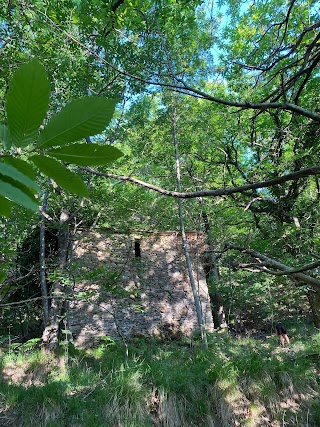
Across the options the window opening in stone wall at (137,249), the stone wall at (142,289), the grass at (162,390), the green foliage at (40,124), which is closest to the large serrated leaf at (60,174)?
the green foliage at (40,124)

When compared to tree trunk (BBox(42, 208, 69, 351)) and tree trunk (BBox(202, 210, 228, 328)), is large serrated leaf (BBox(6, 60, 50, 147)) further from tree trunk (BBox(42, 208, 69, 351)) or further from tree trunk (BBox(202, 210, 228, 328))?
tree trunk (BBox(202, 210, 228, 328))

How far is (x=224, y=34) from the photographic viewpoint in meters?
4.01

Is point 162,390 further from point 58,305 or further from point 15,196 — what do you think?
point 15,196

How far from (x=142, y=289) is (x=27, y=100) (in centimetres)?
753

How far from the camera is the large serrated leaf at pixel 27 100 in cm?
29

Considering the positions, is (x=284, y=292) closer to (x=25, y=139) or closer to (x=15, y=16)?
(x=15, y=16)

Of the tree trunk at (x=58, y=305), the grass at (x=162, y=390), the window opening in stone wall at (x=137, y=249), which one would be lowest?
the grass at (x=162, y=390)

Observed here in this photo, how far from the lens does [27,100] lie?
296 millimetres

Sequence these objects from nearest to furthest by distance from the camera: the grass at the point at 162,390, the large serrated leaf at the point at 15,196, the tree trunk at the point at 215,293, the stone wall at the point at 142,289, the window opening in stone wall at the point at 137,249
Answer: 1. the large serrated leaf at the point at 15,196
2. the grass at the point at 162,390
3. the stone wall at the point at 142,289
4. the window opening in stone wall at the point at 137,249
5. the tree trunk at the point at 215,293

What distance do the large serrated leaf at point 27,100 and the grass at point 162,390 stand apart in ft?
12.9

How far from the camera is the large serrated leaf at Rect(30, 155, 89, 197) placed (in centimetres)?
32

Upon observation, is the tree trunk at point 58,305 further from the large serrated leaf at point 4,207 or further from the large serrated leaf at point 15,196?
the large serrated leaf at point 15,196

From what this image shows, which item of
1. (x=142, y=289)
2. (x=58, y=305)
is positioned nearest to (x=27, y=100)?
(x=58, y=305)


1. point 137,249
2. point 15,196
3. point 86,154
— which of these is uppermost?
point 137,249
